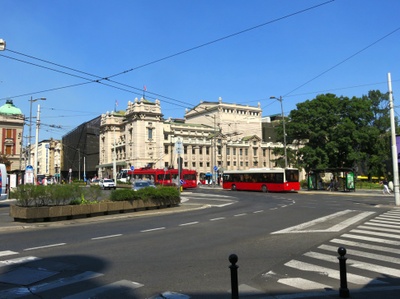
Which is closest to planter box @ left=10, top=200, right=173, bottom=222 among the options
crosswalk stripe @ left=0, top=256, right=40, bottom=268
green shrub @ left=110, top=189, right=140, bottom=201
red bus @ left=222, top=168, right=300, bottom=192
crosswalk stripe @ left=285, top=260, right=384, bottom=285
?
green shrub @ left=110, top=189, right=140, bottom=201

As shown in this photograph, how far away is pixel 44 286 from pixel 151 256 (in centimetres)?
284

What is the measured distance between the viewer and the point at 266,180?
44.2 meters

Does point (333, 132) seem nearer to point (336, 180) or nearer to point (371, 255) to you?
point (336, 180)

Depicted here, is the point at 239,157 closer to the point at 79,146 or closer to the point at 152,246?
the point at 79,146

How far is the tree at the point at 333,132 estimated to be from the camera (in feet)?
168

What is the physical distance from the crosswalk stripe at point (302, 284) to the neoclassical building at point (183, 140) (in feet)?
251

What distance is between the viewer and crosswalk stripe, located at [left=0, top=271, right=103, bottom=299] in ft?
18.8

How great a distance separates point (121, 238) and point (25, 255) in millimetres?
3137

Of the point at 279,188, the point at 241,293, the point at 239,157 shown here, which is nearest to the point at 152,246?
the point at 241,293

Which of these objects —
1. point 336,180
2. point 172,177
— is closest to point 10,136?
point 172,177

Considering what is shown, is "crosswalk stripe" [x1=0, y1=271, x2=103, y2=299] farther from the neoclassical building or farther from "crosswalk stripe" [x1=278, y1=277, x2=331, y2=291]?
the neoclassical building

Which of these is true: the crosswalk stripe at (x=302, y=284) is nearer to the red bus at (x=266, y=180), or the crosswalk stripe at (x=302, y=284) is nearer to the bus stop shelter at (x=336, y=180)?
the red bus at (x=266, y=180)

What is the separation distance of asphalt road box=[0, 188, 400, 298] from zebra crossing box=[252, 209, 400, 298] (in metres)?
0.11

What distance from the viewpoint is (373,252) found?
29.4ft
